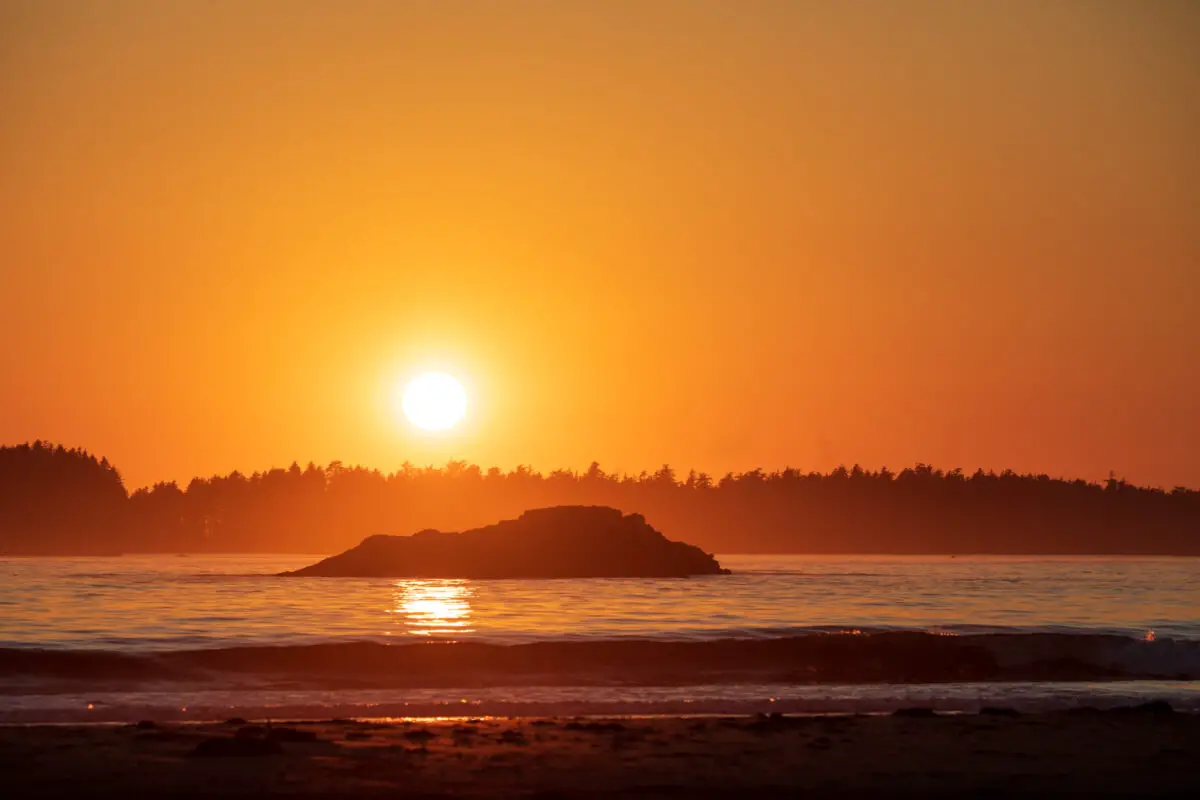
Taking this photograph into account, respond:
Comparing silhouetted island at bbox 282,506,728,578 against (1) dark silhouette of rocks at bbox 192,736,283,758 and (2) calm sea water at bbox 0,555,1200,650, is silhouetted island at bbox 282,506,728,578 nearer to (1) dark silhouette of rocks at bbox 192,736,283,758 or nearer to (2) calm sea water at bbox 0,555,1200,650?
(2) calm sea water at bbox 0,555,1200,650

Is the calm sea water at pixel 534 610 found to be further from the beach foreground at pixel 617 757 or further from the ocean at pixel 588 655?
the beach foreground at pixel 617 757

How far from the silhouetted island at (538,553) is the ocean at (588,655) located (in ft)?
145

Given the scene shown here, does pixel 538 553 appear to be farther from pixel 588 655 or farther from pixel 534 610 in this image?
pixel 588 655

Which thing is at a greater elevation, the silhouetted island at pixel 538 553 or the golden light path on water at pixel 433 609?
the silhouetted island at pixel 538 553

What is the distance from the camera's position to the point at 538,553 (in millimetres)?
118875

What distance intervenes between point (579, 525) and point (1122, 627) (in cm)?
7112

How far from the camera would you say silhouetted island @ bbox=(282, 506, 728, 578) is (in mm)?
117688

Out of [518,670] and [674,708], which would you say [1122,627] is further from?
[674,708]

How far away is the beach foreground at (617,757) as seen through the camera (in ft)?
62.1

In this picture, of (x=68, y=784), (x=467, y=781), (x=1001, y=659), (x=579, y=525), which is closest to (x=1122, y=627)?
(x=1001, y=659)

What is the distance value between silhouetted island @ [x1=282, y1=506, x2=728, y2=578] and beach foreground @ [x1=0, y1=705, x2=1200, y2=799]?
298 feet

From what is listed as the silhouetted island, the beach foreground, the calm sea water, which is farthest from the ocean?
the silhouetted island

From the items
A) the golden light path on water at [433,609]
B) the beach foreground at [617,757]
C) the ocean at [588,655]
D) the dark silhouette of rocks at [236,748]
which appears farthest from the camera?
the golden light path on water at [433,609]

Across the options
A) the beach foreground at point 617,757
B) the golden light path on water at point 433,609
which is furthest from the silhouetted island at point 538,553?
the beach foreground at point 617,757
